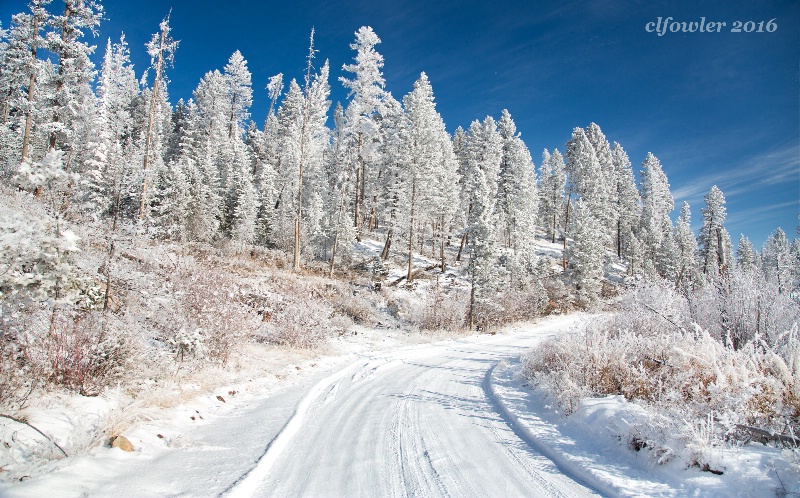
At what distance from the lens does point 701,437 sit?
3.92m

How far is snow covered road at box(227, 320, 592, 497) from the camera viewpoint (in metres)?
3.87

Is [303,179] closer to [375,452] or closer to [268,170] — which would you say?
[268,170]

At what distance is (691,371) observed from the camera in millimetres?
5281

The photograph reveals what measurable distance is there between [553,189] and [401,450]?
5958 cm

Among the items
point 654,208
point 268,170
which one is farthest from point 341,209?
point 654,208

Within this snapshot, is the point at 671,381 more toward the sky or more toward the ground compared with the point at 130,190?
more toward the ground

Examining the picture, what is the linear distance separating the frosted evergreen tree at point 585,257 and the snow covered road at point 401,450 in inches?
1090

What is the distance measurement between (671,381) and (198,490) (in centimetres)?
670

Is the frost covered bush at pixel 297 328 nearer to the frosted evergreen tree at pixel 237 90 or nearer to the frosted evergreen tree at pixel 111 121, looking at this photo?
the frosted evergreen tree at pixel 111 121

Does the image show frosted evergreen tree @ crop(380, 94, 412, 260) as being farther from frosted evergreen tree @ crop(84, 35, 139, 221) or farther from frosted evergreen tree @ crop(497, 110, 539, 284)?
frosted evergreen tree @ crop(84, 35, 139, 221)

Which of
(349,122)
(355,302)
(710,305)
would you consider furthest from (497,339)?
(349,122)

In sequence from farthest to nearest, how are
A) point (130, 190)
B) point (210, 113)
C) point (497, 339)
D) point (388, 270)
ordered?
point (210, 113)
point (388, 270)
point (497, 339)
point (130, 190)

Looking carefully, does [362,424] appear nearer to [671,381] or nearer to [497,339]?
[671,381]

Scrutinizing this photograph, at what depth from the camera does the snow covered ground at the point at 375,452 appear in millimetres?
3645
